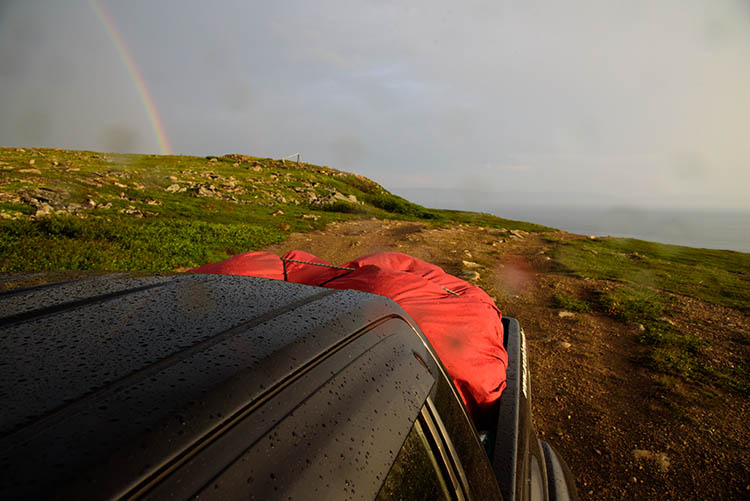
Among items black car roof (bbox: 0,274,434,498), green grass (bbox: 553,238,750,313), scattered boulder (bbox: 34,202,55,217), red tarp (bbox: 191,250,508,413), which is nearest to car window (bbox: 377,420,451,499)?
black car roof (bbox: 0,274,434,498)

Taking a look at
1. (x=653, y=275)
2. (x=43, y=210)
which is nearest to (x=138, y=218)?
(x=43, y=210)

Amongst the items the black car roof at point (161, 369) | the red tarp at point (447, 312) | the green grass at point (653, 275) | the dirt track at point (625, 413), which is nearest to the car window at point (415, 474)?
the black car roof at point (161, 369)

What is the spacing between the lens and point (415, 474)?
3.38 feet

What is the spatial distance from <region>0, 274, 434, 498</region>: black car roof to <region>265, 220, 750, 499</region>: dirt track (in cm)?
311

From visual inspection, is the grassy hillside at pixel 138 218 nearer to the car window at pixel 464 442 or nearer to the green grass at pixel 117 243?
the green grass at pixel 117 243

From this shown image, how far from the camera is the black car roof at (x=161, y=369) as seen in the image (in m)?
0.56

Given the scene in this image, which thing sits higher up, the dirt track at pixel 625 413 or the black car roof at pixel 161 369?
the black car roof at pixel 161 369

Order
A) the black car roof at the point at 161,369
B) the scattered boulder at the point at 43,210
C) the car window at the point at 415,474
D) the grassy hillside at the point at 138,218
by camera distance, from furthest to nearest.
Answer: the scattered boulder at the point at 43,210
the grassy hillside at the point at 138,218
the car window at the point at 415,474
the black car roof at the point at 161,369

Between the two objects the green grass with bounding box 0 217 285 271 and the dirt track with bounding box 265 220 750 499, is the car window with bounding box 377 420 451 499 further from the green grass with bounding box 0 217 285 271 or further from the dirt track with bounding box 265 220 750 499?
the green grass with bounding box 0 217 285 271

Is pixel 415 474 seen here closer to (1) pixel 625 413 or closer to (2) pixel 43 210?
(1) pixel 625 413

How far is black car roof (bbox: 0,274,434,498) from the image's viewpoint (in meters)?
0.56

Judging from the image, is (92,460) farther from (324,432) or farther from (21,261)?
(21,261)

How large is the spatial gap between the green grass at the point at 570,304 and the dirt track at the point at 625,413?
22cm

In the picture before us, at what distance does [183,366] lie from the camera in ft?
2.58
